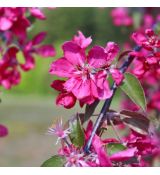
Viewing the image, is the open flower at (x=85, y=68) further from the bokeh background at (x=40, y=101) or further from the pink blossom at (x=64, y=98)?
the bokeh background at (x=40, y=101)

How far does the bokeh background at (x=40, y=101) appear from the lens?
8812 millimetres

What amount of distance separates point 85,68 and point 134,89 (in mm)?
94

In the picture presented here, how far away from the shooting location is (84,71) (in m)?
1.04

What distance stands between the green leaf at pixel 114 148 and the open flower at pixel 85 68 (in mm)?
80

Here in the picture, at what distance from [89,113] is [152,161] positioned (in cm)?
156

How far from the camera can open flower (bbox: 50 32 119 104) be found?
3.33ft

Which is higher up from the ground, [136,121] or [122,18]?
[122,18]

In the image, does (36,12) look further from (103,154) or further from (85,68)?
(103,154)

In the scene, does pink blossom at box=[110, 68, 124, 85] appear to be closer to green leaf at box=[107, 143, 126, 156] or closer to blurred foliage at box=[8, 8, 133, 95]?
green leaf at box=[107, 143, 126, 156]

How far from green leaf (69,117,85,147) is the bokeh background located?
539cm

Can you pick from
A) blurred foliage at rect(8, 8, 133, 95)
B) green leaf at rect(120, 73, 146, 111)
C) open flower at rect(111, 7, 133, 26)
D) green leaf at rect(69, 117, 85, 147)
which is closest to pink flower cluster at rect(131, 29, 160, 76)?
green leaf at rect(120, 73, 146, 111)

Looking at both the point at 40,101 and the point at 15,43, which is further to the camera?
the point at 40,101

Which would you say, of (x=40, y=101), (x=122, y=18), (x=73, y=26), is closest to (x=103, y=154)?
(x=122, y=18)

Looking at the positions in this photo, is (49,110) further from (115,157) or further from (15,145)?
(115,157)
